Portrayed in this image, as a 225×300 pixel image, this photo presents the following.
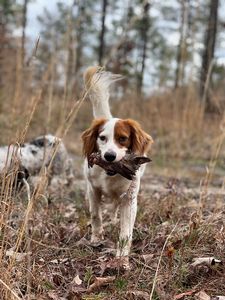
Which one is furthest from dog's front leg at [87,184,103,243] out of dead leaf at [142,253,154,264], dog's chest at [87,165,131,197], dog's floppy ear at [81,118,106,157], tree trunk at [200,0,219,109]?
tree trunk at [200,0,219,109]

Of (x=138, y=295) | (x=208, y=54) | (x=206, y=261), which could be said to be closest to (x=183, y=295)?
(x=138, y=295)

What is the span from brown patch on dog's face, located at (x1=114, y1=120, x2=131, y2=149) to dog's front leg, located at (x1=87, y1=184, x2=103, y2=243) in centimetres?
45

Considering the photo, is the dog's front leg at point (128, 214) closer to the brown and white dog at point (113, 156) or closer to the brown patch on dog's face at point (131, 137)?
the brown and white dog at point (113, 156)

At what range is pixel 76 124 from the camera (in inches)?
599

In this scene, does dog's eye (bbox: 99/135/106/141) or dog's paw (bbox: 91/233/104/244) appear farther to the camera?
dog's paw (bbox: 91/233/104/244)

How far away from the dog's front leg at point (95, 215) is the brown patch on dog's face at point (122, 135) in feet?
1.49

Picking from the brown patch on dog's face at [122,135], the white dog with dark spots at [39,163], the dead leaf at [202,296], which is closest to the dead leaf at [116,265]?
the dead leaf at [202,296]

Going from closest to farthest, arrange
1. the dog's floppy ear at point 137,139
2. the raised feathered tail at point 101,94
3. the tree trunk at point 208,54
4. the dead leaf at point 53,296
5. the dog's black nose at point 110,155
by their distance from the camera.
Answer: the dead leaf at point 53,296 → the dog's black nose at point 110,155 → the dog's floppy ear at point 137,139 → the raised feathered tail at point 101,94 → the tree trunk at point 208,54

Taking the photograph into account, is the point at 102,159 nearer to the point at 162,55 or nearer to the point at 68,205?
the point at 68,205

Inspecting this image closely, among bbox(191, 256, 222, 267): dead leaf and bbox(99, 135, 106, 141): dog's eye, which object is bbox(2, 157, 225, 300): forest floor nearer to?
bbox(191, 256, 222, 267): dead leaf

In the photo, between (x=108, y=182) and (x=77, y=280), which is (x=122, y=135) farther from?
(x=77, y=280)

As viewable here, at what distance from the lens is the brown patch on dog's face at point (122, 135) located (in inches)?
118

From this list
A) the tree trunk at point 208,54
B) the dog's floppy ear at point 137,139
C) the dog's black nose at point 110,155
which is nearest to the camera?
the dog's black nose at point 110,155

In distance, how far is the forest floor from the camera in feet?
7.32
